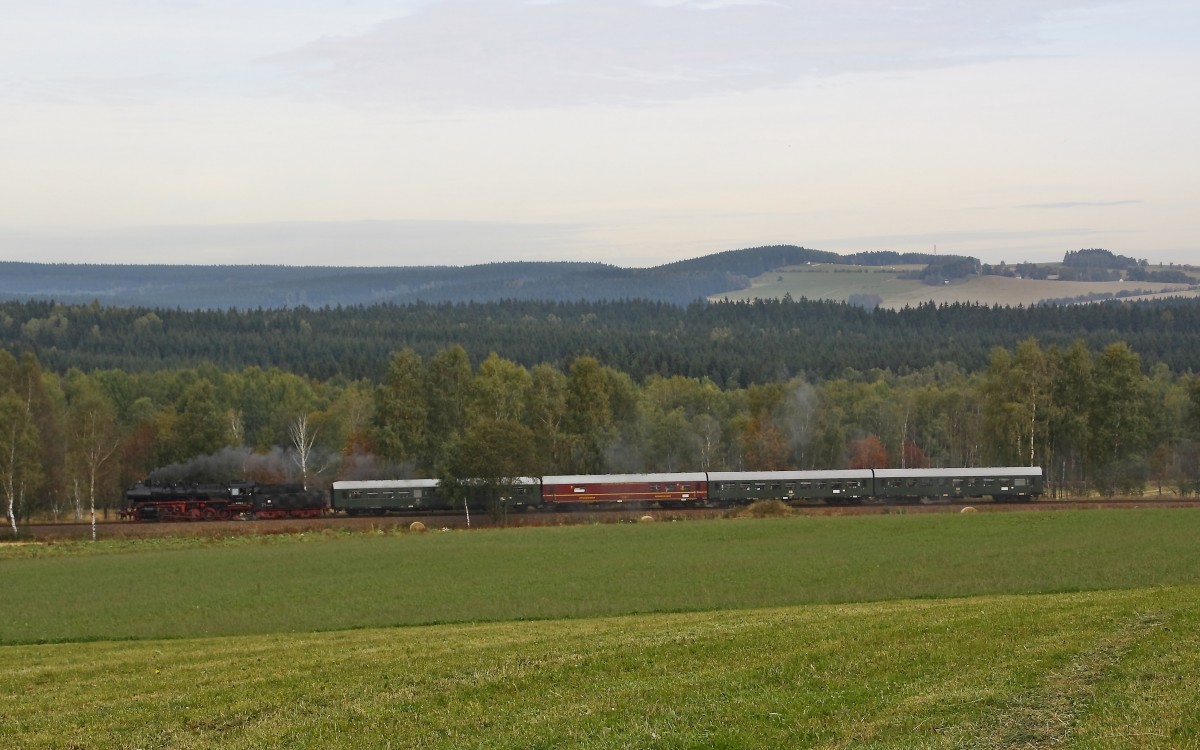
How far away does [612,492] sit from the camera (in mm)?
77062

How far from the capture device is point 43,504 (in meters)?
85.9

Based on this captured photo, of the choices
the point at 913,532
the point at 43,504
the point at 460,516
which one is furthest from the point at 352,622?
the point at 43,504

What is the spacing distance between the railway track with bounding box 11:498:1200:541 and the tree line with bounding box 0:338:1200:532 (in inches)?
123

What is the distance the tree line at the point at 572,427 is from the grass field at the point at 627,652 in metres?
31.3

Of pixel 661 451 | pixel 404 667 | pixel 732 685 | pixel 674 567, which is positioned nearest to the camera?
pixel 732 685

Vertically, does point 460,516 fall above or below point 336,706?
below

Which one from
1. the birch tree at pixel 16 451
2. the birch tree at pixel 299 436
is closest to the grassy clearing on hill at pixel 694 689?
the birch tree at pixel 16 451

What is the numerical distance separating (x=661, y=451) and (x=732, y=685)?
83761 millimetres

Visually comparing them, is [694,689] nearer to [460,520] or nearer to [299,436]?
[460,520]

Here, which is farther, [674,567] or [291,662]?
[674,567]

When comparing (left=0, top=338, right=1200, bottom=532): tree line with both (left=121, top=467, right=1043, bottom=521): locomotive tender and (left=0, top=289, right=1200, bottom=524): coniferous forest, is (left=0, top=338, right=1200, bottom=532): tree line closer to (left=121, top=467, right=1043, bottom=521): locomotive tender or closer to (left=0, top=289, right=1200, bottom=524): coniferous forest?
(left=0, top=289, right=1200, bottom=524): coniferous forest

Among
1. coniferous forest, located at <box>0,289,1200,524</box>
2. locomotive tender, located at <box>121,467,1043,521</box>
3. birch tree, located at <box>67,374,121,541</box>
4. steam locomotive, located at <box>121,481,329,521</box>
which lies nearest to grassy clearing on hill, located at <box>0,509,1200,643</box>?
locomotive tender, located at <box>121,467,1043,521</box>

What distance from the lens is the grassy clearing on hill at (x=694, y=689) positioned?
14047 mm

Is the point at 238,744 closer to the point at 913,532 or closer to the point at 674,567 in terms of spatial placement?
the point at 674,567
